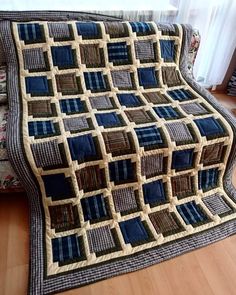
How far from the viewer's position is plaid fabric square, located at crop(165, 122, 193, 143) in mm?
1447

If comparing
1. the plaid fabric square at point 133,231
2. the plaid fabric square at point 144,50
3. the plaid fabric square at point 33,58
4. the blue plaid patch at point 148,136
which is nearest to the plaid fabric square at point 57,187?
the plaid fabric square at point 133,231

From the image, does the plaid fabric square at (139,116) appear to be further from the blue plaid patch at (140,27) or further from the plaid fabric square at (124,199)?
the blue plaid patch at (140,27)

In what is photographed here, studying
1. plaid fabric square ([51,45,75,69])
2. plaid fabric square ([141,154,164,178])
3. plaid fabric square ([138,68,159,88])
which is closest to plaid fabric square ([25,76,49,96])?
plaid fabric square ([51,45,75,69])

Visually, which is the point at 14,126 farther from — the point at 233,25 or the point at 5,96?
the point at 233,25

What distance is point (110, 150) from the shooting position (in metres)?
1.35

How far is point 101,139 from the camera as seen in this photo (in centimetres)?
135

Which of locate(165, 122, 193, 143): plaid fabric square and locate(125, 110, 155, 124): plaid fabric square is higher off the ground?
locate(125, 110, 155, 124): plaid fabric square

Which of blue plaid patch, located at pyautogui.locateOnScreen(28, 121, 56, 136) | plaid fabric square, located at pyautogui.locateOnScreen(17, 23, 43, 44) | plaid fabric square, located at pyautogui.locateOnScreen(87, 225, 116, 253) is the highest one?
plaid fabric square, located at pyautogui.locateOnScreen(17, 23, 43, 44)

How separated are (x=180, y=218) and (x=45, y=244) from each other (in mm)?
730

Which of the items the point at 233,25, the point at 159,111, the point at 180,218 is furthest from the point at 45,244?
the point at 233,25

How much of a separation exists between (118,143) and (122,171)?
157mm

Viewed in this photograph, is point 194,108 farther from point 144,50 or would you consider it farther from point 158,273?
point 158,273

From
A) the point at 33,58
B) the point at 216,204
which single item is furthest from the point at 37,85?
the point at 216,204

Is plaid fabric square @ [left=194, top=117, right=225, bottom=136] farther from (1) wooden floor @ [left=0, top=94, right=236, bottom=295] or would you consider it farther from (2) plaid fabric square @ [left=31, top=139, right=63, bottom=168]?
(2) plaid fabric square @ [left=31, top=139, right=63, bottom=168]
